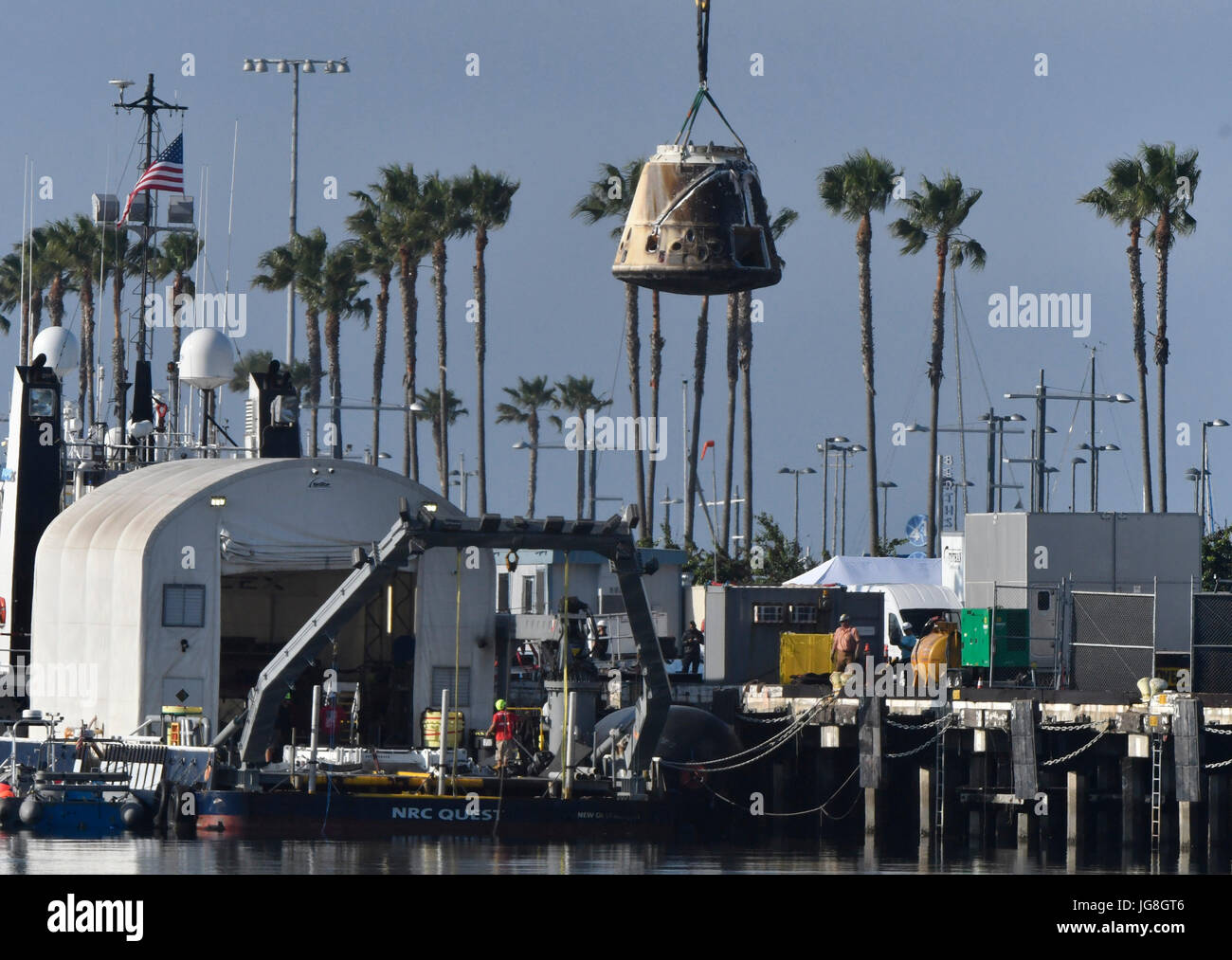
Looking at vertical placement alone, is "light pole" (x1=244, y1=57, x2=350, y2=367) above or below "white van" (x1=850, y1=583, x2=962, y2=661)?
above

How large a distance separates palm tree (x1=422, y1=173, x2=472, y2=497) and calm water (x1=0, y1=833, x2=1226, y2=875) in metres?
46.0

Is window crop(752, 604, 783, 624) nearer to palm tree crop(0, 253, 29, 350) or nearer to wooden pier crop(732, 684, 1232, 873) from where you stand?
wooden pier crop(732, 684, 1232, 873)

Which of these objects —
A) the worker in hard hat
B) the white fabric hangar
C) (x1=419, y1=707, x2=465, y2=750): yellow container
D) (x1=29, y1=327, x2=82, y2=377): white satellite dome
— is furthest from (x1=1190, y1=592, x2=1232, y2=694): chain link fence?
(x1=29, y1=327, x2=82, y2=377): white satellite dome

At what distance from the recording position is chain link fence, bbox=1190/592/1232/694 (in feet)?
140

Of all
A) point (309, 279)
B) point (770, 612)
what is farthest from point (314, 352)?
point (770, 612)

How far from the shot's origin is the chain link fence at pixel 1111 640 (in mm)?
44250

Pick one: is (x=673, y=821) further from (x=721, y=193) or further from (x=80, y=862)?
(x=721, y=193)

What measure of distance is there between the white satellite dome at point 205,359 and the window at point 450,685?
9528 millimetres

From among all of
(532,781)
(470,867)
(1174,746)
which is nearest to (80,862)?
(470,867)

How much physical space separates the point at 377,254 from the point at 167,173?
110ft

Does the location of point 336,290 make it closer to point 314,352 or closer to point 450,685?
point 314,352

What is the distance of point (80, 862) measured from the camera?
116ft

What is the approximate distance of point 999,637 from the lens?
4575 centimetres

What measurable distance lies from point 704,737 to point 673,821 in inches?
107
